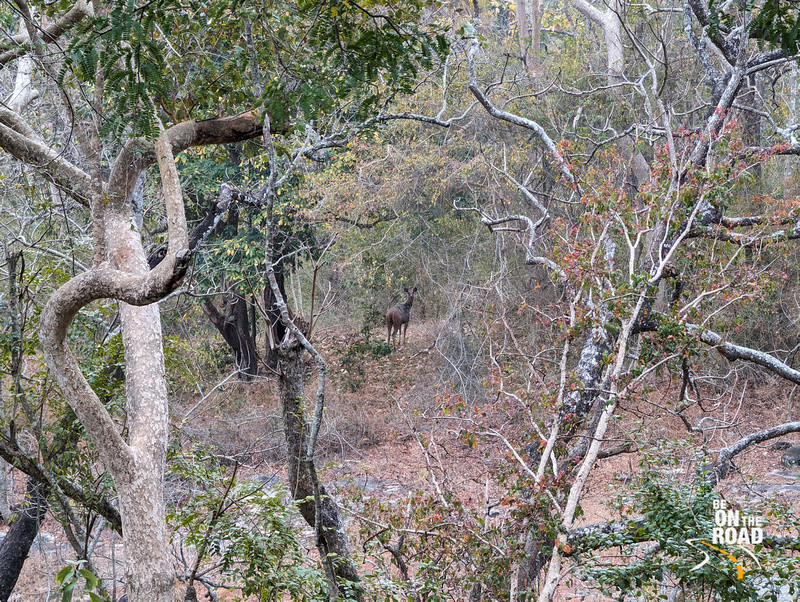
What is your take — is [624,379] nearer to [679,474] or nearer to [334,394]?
[679,474]

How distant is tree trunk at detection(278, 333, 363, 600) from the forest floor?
3038 mm

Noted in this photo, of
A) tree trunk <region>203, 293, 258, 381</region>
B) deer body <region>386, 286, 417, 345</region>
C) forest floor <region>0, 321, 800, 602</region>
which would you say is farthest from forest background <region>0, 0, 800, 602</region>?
deer body <region>386, 286, 417, 345</region>

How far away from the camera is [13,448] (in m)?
4.04

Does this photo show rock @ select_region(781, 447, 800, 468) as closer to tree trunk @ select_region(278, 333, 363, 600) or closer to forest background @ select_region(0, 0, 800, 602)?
forest background @ select_region(0, 0, 800, 602)

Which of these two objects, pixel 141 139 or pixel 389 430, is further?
pixel 389 430

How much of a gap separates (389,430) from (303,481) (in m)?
8.19

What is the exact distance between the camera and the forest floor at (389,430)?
842 centimetres

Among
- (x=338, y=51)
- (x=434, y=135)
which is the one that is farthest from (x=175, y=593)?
(x=434, y=135)

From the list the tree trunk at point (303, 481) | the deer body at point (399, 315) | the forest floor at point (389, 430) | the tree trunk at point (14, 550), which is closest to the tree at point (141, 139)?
the tree trunk at point (303, 481)

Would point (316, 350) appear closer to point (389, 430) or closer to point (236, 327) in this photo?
point (389, 430)

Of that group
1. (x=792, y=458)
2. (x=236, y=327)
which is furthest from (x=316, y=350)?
(x=236, y=327)

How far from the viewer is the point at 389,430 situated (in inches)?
493

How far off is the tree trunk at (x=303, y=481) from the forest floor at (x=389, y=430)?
3.04m

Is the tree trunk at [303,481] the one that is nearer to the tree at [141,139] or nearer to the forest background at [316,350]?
the forest background at [316,350]
